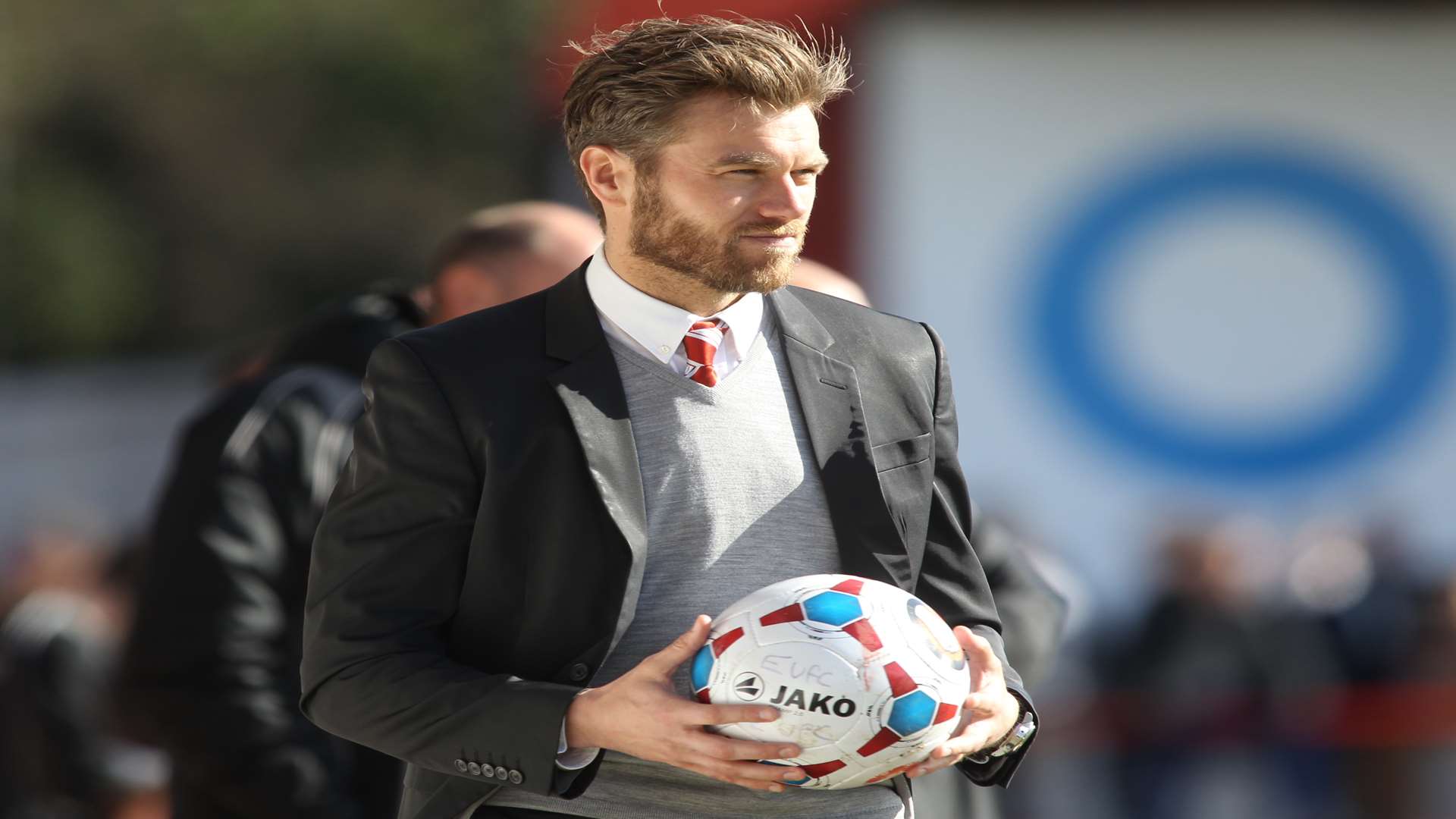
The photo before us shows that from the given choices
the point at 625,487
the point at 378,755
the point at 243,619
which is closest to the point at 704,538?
the point at 625,487

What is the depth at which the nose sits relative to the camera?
2.83 m

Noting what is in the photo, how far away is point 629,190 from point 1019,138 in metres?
9.15

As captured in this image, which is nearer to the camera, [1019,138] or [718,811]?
[718,811]

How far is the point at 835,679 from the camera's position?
8.59 ft

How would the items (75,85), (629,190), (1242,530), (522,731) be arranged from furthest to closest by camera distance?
(75,85) → (1242,530) → (629,190) → (522,731)

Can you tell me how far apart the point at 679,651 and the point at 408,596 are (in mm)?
429

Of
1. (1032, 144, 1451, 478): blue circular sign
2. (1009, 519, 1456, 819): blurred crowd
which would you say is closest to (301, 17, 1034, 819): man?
(1009, 519, 1456, 819): blurred crowd

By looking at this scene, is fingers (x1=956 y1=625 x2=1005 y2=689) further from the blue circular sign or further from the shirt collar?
the blue circular sign

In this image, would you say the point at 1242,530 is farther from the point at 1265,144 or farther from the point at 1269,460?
the point at 1265,144

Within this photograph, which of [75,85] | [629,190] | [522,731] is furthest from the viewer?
[75,85]

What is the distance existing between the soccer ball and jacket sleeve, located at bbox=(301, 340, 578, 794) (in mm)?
254

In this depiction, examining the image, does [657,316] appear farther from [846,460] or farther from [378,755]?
[378,755]

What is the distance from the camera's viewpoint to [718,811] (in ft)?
9.34

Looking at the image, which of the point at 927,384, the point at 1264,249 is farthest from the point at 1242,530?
the point at 927,384
